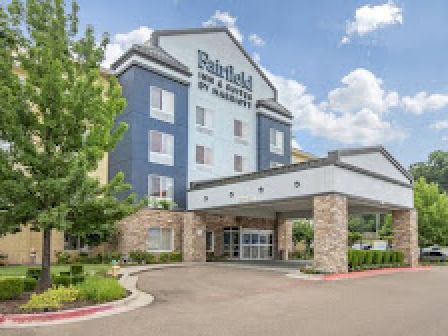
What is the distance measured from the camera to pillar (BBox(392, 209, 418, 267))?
2864 cm

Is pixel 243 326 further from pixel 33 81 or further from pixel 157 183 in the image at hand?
pixel 157 183

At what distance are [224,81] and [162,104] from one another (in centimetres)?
738

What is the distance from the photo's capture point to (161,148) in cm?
3078

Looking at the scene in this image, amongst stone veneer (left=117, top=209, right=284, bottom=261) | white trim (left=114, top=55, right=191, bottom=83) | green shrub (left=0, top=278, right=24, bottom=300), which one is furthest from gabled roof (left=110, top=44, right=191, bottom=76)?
green shrub (left=0, top=278, right=24, bottom=300)

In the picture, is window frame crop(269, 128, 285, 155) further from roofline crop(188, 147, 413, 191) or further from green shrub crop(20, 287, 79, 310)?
green shrub crop(20, 287, 79, 310)

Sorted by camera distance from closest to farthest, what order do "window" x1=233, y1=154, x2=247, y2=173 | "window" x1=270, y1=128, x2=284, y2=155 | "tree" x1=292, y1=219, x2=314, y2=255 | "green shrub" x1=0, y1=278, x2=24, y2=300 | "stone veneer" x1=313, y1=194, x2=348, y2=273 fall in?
"green shrub" x1=0, y1=278, x2=24, y2=300 < "stone veneer" x1=313, y1=194, x2=348, y2=273 < "window" x1=233, y1=154, x2=247, y2=173 < "window" x1=270, y1=128, x2=284, y2=155 < "tree" x1=292, y1=219, x2=314, y2=255

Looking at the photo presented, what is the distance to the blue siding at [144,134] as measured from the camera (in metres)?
29.0

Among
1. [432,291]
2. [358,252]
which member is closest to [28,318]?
[432,291]

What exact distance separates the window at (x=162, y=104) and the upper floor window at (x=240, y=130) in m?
7.09

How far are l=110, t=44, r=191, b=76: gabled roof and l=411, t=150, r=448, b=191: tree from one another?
76838 millimetres

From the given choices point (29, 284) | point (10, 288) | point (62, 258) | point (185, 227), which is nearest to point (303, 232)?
point (185, 227)

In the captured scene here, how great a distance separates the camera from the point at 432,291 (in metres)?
16.6

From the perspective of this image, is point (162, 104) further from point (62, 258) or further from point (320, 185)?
point (320, 185)

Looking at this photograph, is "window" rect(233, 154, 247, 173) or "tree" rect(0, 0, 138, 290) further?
"window" rect(233, 154, 247, 173)
